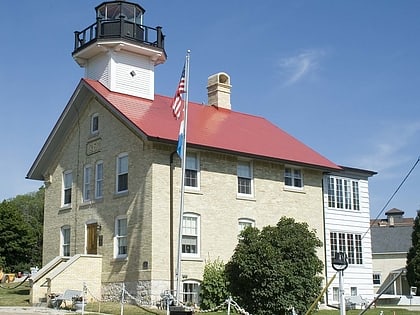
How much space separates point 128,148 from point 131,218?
307 cm

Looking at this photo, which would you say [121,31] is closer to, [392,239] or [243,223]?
[243,223]

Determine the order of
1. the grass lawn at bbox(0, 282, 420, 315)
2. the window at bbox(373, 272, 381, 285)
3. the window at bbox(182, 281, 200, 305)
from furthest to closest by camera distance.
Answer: the window at bbox(373, 272, 381, 285) → the window at bbox(182, 281, 200, 305) → the grass lawn at bbox(0, 282, 420, 315)

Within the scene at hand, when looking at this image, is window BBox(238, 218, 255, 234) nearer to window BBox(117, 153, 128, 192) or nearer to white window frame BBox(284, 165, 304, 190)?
white window frame BBox(284, 165, 304, 190)

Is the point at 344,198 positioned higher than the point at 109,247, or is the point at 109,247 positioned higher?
the point at 344,198

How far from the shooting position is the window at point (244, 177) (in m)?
30.0

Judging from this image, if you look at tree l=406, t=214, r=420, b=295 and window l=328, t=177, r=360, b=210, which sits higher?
window l=328, t=177, r=360, b=210

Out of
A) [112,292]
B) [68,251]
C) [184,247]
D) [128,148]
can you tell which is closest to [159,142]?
[128,148]

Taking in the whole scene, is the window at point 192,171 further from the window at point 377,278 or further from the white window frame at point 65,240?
the window at point 377,278

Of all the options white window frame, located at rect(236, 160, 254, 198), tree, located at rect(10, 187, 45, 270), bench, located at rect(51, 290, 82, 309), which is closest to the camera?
bench, located at rect(51, 290, 82, 309)

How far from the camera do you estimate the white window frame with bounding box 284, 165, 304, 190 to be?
3188 cm

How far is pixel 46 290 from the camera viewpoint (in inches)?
1074

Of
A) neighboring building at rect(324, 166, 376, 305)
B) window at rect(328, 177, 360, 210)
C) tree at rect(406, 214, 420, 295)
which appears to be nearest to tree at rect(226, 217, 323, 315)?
neighboring building at rect(324, 166, 376, 305)

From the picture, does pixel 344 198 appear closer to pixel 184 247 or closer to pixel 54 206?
pixel 184 247

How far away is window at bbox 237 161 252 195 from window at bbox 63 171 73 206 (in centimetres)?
847
